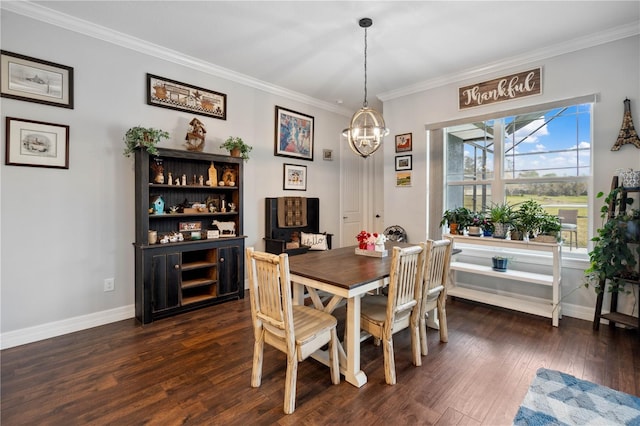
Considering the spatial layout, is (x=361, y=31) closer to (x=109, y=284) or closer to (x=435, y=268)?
(x=435, y=268)

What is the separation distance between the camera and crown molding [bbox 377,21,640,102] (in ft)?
9.74

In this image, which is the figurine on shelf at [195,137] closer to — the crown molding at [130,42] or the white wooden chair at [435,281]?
the crown molding at [130,42]

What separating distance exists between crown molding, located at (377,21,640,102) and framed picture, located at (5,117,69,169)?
13.4 feet

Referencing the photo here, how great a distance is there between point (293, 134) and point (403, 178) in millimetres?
1818

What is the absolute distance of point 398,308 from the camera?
2.09 metres

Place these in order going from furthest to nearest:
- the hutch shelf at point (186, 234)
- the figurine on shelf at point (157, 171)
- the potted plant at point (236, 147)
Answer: the potted plant at point (236, 147) → the figurine on shelf at point (157, 171) → the hutch shelf at point (186, 234)

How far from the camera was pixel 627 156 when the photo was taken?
2969mm

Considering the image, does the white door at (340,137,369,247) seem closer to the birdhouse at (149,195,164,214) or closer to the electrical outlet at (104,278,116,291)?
the birdhouse at (149,195,164,214)

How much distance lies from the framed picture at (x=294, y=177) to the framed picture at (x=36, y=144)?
263 cm

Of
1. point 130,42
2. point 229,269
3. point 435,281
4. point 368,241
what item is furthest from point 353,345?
point 130,42

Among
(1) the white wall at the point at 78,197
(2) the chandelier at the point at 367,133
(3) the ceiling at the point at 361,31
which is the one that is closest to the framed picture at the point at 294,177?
(3) the ceiling at the point at 361,31

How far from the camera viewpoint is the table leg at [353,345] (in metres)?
2.06

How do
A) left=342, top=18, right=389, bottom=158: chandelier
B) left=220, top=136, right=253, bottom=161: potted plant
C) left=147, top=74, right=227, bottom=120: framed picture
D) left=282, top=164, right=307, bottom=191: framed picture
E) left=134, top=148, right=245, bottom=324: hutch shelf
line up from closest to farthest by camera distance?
left=342, top=18, right=389, bottom=158: chandelier
left=134, top=148, right=245, bottom=324: hutch shelf
left=147, top=74, right=227, bottom=120: framed picture
left=220, top=136, right=253, bottom=161: potted plant
left=282, top=164, right=307, bottom=191: framed picture

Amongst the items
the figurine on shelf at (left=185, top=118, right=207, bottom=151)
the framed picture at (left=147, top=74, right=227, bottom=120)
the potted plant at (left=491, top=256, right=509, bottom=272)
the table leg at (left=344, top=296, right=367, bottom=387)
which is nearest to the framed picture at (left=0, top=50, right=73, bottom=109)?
the framed picture at (left=147, top=74, right=227, bottom=120)
